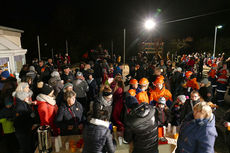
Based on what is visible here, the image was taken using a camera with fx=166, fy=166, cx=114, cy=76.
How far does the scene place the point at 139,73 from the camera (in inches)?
347

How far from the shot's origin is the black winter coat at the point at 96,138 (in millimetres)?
2463

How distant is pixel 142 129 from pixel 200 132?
0.86 m

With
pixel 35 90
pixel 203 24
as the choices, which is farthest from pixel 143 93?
pixel 203 24

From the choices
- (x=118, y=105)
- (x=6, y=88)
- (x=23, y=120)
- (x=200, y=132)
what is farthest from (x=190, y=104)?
(x=6, y=88)

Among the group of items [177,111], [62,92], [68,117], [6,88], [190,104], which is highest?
[6,88]

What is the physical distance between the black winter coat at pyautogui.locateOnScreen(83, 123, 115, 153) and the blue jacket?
1212mm

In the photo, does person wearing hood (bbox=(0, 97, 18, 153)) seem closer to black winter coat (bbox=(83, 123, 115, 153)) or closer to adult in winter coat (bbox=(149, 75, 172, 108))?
black winter coat (bbox=(83, 123, 115, 153))

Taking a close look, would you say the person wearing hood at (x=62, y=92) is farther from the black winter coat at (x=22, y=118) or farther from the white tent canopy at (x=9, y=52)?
the white tent canopy at (x=9, y=52)

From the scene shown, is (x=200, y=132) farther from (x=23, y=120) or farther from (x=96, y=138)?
(x=23, y=120)

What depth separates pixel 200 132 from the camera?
249 cm

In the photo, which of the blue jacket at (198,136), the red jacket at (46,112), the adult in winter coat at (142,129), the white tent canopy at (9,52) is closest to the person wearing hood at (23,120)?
the red jacket at (46,112)

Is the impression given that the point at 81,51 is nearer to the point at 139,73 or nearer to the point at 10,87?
the point at 139,73

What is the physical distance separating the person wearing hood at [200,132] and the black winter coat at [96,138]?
122 cm

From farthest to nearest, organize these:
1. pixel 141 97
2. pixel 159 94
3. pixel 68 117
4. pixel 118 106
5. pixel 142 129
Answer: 1. pixel 159 94
2. pixel 141 97
3. pixel 118 106
4. pixel 68 117
5. pixel 142 129
